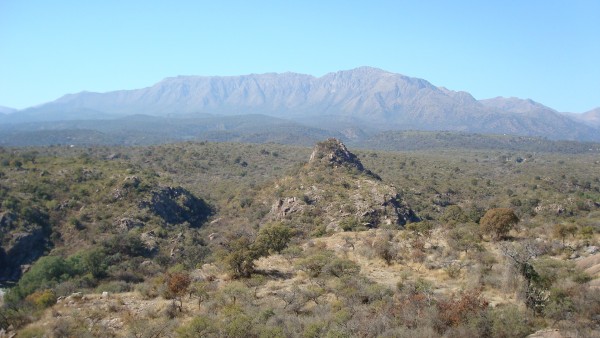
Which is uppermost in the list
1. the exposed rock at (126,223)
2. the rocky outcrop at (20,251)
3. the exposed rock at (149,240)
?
the exposed rock at (126,223)

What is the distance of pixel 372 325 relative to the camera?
12.4 metres

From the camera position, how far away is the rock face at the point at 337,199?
3984cm

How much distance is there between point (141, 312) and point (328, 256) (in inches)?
356

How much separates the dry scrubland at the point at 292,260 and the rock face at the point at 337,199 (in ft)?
0.69

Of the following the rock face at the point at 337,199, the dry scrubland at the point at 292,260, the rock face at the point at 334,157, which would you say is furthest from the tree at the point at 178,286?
the rock face at the point at 334,157

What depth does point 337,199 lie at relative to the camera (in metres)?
45.1

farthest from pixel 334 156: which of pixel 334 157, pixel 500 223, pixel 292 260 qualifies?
pixel 500 223

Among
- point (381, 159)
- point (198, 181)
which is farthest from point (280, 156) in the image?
point (198, 181)

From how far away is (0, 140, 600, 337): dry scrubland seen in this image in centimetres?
1299

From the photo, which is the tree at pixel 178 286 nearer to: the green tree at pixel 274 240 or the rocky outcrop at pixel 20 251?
the green tree at pixel 274 240

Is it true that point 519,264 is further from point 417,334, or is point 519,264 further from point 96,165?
point 96,165

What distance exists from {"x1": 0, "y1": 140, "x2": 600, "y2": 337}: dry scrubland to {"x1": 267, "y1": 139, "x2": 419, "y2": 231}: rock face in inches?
8.3

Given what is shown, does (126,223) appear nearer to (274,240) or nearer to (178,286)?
(274,240)

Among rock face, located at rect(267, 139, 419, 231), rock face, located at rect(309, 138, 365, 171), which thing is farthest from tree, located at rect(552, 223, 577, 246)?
rock face, located at rect(309, 138, 365, 171)
